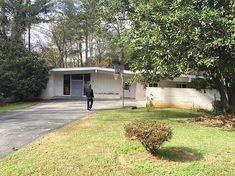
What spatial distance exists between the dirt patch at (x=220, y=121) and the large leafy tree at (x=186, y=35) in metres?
2.15

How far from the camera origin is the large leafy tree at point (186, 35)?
14.6 m

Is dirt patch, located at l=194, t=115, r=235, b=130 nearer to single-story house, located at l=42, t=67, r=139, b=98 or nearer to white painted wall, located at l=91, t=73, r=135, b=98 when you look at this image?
single-story house, located at l=42, t=67, r=139, b=98

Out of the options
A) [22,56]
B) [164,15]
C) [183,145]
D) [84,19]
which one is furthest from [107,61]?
[183,145]

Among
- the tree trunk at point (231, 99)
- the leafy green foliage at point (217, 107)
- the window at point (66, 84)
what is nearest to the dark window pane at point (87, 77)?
the window at point (66, 84)

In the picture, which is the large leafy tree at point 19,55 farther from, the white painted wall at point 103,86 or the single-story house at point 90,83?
the white painted wall at point 103,86

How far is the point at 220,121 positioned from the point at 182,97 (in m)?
Answer: 9.48

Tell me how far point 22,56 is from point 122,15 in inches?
783

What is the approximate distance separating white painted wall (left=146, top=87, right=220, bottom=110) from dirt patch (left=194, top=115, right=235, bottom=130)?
22.9ft

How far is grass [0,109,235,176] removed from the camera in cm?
878

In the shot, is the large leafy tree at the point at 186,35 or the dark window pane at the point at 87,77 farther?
the dark window pane at the point at 87,77

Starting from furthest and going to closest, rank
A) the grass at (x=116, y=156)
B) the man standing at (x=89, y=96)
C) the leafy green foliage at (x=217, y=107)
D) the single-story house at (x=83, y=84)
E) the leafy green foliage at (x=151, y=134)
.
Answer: the single-story house at (x=83, y=84)
the man standing at (x=89, y=96)
the leafy green foliage at (x=217, y=107)
the leafy green foliage at (x=151, y=134)
the grass at (x=116, y=156)

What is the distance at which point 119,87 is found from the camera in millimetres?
40094

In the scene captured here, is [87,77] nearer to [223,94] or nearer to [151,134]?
[223,94]

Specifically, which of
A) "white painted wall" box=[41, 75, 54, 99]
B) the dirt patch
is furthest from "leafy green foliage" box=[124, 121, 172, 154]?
"white painted wall" box=[41, 75, 54, 99]
